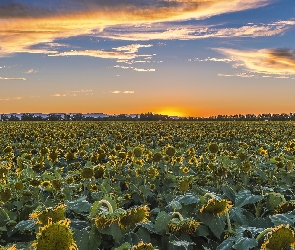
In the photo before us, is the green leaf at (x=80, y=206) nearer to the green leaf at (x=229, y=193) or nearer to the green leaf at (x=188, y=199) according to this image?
the green leaf at (x=188, y=199)

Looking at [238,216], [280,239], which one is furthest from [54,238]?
[238,216]

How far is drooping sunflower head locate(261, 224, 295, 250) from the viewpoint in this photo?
2148mm

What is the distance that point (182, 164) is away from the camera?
20.0 feet

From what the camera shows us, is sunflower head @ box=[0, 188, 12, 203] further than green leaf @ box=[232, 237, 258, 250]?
Yes

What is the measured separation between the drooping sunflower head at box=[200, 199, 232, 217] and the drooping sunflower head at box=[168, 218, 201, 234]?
111 millimetres

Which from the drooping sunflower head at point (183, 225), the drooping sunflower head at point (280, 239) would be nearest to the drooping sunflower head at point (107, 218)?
the drooping sunflower head at point (183, 225)

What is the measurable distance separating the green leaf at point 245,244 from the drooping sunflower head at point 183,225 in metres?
0.40

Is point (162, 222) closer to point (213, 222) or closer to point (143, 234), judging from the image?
point (143, 234)

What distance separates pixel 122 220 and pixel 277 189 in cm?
239

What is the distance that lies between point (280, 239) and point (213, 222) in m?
0.77

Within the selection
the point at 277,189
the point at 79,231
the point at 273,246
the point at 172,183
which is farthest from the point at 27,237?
the point at 277,189

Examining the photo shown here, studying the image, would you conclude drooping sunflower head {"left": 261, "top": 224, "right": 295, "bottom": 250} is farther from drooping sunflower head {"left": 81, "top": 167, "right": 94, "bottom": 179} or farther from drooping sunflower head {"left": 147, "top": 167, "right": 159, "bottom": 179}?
drooping sunflower head {"left": 147, "top": 167, "right": 159, "bottom": 179}

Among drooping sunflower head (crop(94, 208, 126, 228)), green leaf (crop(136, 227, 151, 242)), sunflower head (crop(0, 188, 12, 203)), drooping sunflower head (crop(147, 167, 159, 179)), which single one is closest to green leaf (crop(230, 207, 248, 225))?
green leaf (crop(136, 227, 151, 242))

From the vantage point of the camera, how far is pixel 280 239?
7.07ft
